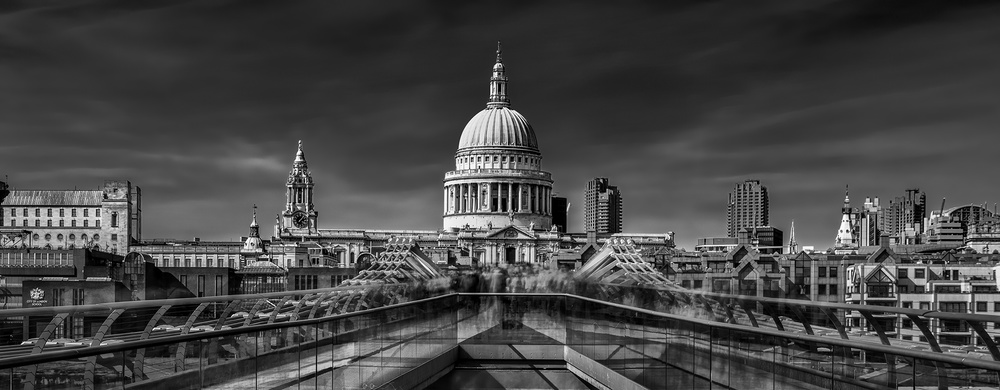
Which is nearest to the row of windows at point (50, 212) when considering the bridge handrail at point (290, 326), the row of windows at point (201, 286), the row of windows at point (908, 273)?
the row of windows at point (201, 286)

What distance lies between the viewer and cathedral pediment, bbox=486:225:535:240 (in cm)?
16925

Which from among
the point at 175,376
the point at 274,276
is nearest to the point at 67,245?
the point at 274,276

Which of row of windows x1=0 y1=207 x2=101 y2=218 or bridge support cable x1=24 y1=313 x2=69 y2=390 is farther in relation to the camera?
row of windows x1=0 y1=207 x2=101 y2=218

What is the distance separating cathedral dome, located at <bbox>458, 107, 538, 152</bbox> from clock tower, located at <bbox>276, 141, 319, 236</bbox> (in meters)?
27.6

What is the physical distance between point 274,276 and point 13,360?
116 meters

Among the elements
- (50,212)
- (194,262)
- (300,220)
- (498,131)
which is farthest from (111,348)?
(50,212)

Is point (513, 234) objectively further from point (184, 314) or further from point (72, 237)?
point (184, 314)

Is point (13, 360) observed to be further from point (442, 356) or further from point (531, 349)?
point (531, 349)

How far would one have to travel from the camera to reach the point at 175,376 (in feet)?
27.5

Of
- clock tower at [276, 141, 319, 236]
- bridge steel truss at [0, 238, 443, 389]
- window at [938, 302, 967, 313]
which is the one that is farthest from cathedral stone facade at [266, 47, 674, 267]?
bridge steel truss at [0, 238, 443, 389]

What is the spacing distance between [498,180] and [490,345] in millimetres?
163026

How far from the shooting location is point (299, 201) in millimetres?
189250

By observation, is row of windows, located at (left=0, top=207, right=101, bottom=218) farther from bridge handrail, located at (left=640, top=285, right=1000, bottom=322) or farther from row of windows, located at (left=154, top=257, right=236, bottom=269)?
bridge handrail, located at (left=640, top=285, right=1000, bottom=322)

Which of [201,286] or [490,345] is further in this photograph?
[201,286]
